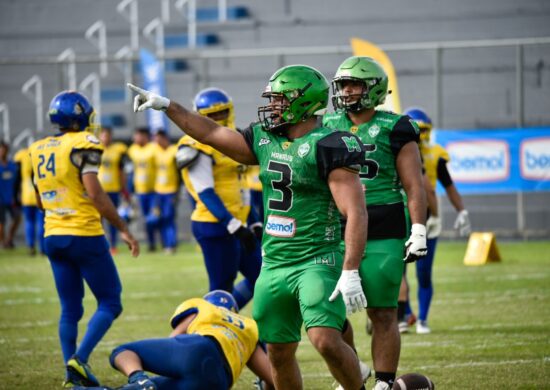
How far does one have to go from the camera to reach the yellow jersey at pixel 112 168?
1659 centimetres

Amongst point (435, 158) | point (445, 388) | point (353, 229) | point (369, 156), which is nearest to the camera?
point (353, 229)

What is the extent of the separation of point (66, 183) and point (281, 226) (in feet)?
7.31

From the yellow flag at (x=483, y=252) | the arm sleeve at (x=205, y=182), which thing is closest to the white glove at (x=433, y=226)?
the arm sleeve at (x=205, y=182)

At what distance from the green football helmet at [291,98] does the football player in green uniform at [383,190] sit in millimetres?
765

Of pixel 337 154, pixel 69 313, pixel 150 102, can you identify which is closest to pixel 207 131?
pixel 150 102

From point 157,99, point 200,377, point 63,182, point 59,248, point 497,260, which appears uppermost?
point 157,99

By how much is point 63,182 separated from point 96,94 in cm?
1373

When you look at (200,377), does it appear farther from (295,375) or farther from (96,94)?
(96,94)

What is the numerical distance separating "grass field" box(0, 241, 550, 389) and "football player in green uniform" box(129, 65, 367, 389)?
1.57 m

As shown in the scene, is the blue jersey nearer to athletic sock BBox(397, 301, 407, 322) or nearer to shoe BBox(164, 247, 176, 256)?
shoe BBox(164, 247, 176, 256)

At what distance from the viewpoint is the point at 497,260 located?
44.3 feet

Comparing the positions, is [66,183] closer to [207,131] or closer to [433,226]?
[207,131]

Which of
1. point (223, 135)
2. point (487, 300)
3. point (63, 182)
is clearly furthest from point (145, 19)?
point (223, 135)

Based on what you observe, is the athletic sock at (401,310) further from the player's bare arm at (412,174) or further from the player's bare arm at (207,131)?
the player's bare arm at (207,131)
